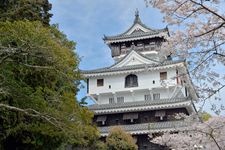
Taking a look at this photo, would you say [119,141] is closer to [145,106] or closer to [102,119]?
[145,106]

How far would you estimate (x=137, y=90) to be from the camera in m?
34.2

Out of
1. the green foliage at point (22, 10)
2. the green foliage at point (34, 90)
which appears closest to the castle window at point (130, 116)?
the green foliage at point (22, 10)

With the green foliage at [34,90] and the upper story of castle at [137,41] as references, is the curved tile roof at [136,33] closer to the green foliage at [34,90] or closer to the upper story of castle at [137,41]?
the upper story of castle at [137,41]

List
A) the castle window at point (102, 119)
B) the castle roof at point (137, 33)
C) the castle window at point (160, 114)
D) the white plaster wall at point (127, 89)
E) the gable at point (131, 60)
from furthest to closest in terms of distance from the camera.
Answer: the castle roof at point (137, 33) < the gable at point (131, 60) < the white plaster wall at point (127, 89) < the castle window at point (102, 119) < the castle window at point (160, 114)

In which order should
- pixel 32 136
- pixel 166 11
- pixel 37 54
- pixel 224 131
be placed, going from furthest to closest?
pixel 32 136
pixel 37 54
pixel 224 131
pixel 166 11

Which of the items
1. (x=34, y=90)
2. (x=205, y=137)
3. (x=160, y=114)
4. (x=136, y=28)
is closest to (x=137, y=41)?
(x=136, y=28)

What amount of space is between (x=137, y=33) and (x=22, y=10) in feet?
65.8

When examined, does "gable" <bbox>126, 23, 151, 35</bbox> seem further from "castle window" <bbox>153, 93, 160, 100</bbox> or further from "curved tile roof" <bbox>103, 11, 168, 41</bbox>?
"castle window" <bbox>153, 93, 160, 100</bbox>

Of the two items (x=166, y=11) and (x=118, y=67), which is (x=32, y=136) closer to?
(x=166, y=11)

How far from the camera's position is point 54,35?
63.3 feet

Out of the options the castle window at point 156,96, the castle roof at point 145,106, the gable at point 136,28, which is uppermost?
the gable at point 136,28

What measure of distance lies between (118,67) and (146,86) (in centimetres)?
329

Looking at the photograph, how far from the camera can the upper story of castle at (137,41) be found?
36.7m

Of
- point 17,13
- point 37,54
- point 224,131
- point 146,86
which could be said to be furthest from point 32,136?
point 146,86
